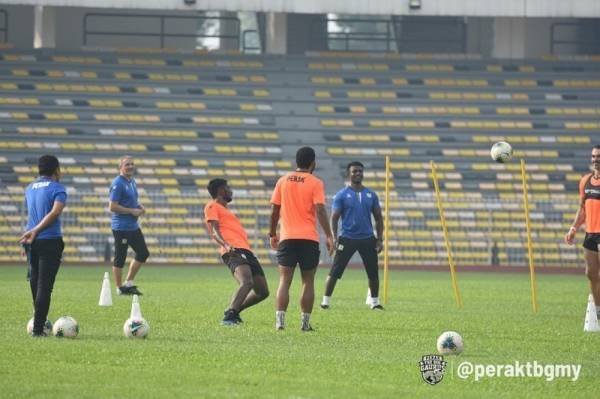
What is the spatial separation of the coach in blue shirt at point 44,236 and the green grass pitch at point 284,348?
16.3 inches

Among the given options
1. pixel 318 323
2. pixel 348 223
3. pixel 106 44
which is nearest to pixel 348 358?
pixel 318 323

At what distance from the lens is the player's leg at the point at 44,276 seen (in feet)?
45.3

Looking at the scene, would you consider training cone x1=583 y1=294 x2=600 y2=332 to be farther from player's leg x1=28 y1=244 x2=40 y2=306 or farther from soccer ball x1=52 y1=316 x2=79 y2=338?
player's leg x1=28 y1=244 x2=40 y2=306

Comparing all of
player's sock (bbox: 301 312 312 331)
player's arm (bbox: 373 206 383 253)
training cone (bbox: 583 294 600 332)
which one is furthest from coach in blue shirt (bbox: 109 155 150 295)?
training cone (bbox: 583 294 600 332)

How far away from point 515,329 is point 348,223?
4.74 meters

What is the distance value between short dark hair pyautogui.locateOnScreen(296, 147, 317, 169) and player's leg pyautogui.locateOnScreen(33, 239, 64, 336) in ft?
9.18

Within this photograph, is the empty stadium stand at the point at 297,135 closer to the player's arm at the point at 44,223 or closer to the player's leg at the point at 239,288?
the player's leg at the point at 239,288

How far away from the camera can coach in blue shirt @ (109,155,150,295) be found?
21.5 m

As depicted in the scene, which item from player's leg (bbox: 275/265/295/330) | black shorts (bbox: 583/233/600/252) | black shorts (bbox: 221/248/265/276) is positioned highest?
black shorts (bbox: 583/233/600/252)

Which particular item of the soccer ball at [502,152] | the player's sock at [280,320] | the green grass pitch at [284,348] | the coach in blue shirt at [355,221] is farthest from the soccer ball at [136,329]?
the coach in blue shirt at [355,221]

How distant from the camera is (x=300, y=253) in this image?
50.4 ft

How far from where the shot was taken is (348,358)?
40.6ft

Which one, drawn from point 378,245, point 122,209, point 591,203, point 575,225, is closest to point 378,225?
point 378,245

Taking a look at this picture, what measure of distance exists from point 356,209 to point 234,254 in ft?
14.2
